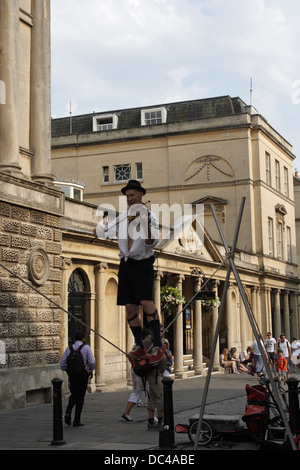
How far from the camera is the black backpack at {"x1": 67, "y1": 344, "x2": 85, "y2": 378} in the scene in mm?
14097

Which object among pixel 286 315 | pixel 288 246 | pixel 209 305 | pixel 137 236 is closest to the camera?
pixel 137 236

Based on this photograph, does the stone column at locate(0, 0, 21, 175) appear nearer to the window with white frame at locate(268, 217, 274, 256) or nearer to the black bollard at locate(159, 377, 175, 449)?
the black bollard at locate(159, 377, 175, 449)

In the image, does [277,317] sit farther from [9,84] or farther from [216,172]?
[9,84]

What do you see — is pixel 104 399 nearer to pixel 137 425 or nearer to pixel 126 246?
pixel 137 425

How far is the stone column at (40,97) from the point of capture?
19.5m

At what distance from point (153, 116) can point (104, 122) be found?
3893mm

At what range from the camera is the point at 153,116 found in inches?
1945

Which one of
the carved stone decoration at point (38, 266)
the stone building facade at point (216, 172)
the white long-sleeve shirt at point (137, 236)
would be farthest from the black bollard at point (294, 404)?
the stone building facade at point (216, 172)

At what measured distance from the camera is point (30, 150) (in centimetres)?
1944

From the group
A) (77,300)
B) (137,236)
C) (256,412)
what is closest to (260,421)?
(256,412)

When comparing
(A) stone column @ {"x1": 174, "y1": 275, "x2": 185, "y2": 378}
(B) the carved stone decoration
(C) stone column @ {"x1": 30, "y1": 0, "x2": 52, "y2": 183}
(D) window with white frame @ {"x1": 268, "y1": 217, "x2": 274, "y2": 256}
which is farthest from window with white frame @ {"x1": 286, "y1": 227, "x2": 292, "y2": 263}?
(B) the carved stone decoration

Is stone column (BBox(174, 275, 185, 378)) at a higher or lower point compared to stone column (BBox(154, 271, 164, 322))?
lower

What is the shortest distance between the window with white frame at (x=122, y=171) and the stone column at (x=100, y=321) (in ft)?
73.5

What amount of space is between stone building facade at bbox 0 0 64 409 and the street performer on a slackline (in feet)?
30.5
